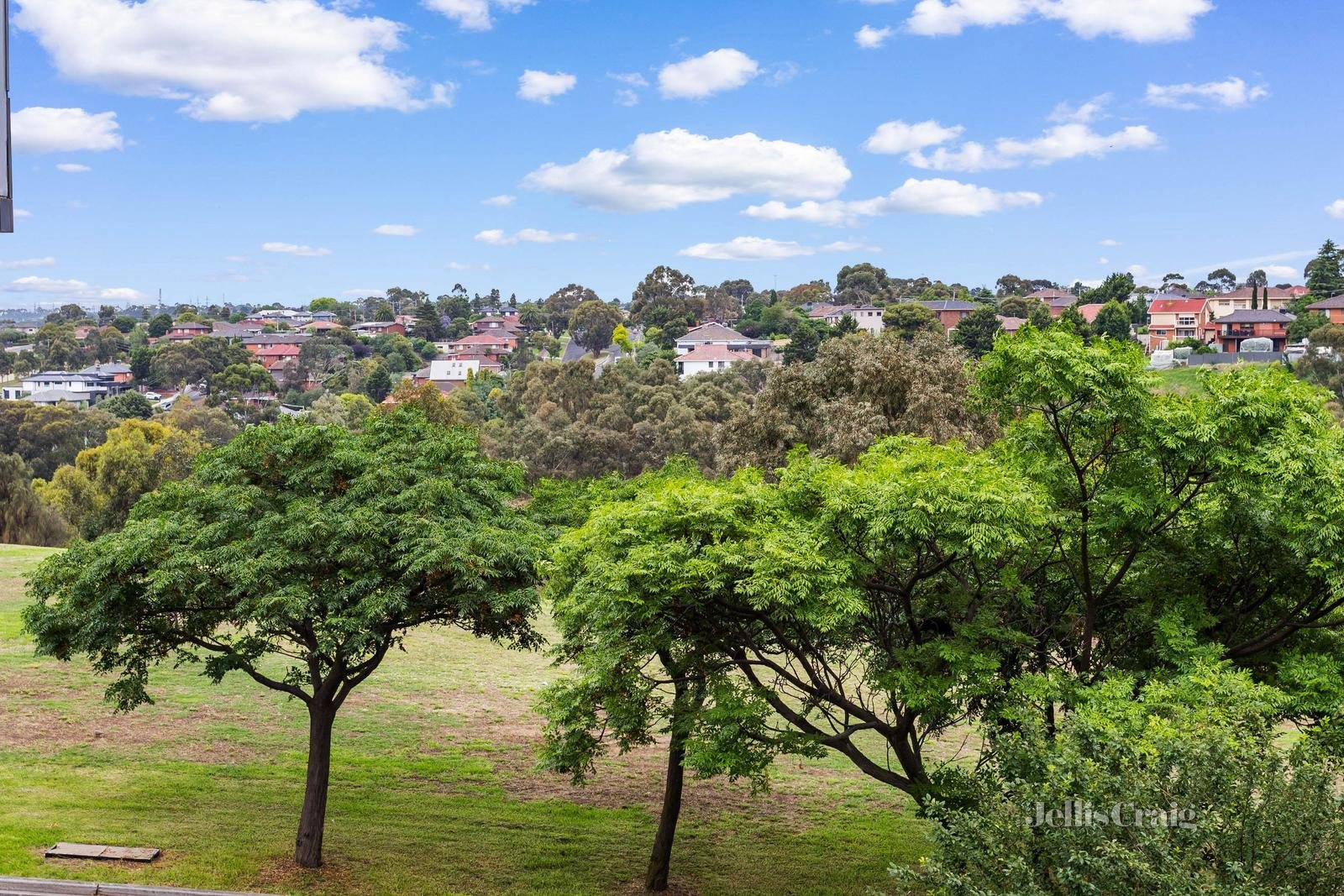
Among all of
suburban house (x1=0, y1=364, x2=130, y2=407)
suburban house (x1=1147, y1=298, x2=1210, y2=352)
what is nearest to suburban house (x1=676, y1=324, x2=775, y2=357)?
suburban house (x1=1147, y1=298, x2=1210, y2=352)

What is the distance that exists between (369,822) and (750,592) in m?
8.91

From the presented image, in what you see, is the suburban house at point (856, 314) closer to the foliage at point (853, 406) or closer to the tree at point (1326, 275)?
the tree at point (1326, 275)

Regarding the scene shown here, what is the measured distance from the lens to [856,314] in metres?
118

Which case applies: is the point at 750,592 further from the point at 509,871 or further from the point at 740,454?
the point at 740,454

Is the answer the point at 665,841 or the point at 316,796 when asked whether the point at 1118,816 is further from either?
the point at 316,796

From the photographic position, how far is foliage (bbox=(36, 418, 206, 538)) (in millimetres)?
47156

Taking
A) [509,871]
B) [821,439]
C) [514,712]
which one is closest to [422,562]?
[509,871]

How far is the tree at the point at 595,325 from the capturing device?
120m

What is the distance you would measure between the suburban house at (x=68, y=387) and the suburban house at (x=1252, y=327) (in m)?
106

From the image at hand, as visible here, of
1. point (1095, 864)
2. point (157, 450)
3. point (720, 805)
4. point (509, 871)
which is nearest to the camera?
point (1095, 864)

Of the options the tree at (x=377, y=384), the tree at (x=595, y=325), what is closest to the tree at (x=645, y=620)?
the tree at (x=377, y=384)

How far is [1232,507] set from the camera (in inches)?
431

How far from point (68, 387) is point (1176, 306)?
112m

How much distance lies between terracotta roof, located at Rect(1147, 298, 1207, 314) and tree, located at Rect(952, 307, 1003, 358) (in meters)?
38.2
